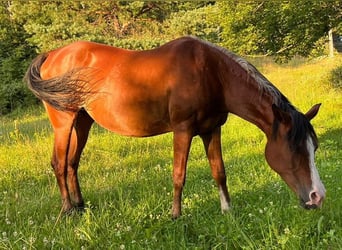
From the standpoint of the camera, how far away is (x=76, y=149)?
486 cm

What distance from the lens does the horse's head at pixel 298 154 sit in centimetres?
312

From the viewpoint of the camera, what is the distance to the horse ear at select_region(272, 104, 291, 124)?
3.23m

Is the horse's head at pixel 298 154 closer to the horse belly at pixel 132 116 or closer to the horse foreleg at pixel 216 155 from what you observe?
the horse foreleg at pixel 216 155

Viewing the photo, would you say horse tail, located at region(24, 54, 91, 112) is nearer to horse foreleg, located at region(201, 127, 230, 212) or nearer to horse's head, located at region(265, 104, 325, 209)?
horse foreleg, located at region(201, 127, 230, 212)

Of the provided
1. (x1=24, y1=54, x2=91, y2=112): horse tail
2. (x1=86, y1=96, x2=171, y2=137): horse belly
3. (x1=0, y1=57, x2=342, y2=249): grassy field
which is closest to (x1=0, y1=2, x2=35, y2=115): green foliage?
(x1=0, y1=57, x2=342, y2=249): grassy field

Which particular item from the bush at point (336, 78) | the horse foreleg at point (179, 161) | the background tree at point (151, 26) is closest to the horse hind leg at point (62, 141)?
the horse foreleg at point (179, 161)

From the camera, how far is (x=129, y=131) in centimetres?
429

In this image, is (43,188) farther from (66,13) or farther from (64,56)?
(66,13)

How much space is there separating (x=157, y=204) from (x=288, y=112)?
160cm

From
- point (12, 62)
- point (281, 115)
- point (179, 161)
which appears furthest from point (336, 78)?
point (12, 62)

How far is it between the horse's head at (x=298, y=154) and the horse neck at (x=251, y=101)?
0.70 feet

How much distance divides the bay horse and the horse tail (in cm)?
1

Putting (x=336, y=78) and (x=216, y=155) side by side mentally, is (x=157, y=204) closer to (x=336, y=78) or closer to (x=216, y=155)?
(x=216, y=155)

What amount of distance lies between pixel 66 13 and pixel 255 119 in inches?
818
